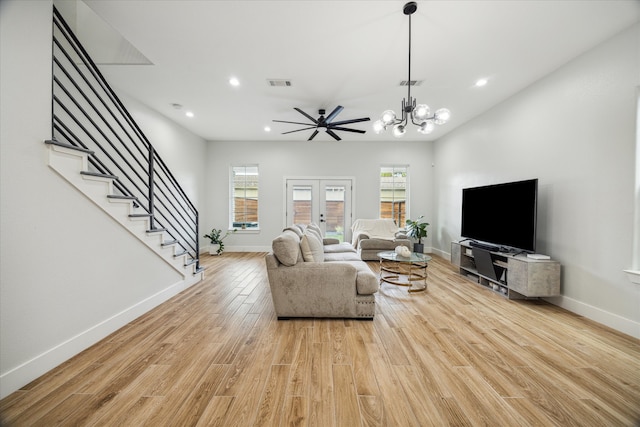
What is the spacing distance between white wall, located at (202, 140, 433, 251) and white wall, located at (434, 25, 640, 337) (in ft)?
9.11

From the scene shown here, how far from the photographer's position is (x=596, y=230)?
8.84 ft

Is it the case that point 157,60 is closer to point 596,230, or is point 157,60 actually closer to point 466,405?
point 466,405

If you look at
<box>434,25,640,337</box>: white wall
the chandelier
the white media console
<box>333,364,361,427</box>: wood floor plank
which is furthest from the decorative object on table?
<box>333,364,361,427</box>: wood floor plank

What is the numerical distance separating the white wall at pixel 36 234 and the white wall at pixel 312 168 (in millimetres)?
4639

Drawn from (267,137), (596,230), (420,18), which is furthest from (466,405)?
(267,137)

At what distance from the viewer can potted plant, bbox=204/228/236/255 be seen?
6426 millimetres

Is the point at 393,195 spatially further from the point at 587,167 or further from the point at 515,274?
the point at 587,167

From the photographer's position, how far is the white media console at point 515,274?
3.01m

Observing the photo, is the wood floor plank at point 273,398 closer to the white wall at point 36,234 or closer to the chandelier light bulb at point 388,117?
the white wall at point 36,234

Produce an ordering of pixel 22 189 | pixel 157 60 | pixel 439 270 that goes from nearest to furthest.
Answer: pixel 22 189 < pixel 157 60 < pixel 439 270

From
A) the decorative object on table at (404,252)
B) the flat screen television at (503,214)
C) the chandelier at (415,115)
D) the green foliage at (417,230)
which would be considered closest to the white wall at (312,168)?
the green foliage at (417,230)

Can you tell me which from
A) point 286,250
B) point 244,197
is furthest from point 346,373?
point 244,197

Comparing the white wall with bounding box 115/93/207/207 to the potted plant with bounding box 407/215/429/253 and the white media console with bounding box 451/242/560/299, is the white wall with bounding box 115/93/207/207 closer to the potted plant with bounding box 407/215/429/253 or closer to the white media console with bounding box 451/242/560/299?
the potted plant with bounding box 407/215/429/253

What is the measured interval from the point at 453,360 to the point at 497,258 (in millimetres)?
2321
